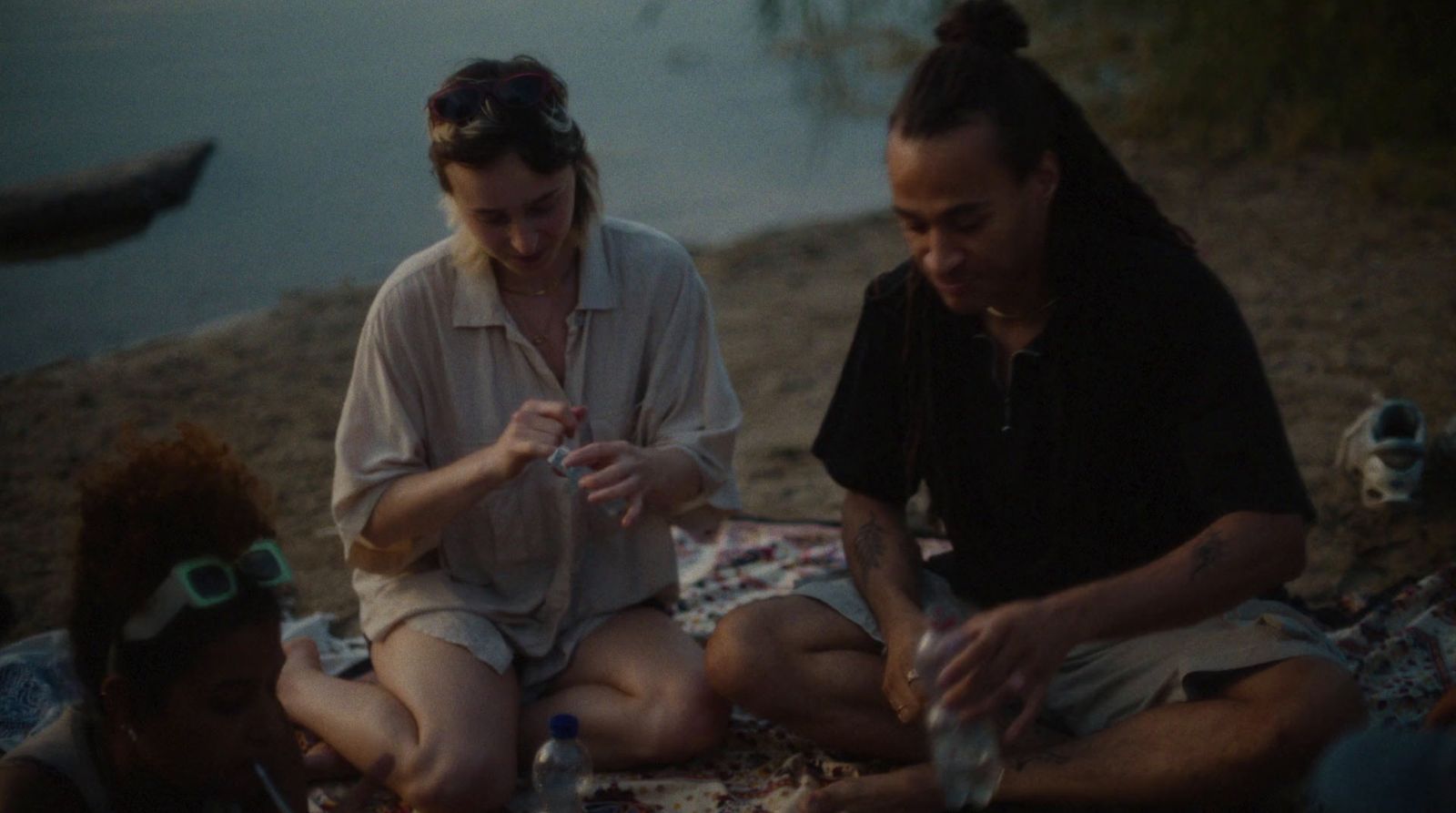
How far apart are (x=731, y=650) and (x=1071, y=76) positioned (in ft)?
22.8

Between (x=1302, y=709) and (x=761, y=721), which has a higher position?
(x=1302, y=709)

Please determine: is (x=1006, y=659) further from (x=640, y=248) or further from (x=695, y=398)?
(x=640, y=248)

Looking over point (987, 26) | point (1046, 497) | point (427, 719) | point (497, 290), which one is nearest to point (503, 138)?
point (497, 290)

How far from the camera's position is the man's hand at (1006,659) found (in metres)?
2.62

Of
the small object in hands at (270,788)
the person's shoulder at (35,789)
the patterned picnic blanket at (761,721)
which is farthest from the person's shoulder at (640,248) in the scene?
the person's shoulder at (35,789)

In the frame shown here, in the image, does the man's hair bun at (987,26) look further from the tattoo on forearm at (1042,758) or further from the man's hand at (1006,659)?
the tattoo on forearm at (1042,758)

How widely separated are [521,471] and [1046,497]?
41.0 inches

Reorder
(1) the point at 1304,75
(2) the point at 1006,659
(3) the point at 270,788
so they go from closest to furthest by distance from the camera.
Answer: (3) the point at 270,788 < (2) the point at 1006,659 < (1) the point at 1304,75

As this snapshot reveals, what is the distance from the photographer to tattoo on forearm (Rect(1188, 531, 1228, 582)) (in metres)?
2.80

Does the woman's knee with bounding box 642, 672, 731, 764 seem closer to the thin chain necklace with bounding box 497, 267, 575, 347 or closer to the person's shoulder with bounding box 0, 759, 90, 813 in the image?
the thin chain necklace with bounding box 497, 267, 575, 347

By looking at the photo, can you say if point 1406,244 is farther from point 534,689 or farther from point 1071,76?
point 534,689

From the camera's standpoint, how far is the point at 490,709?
324cm

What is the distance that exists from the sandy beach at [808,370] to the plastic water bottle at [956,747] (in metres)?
1.47

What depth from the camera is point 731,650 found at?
323 centimetres
